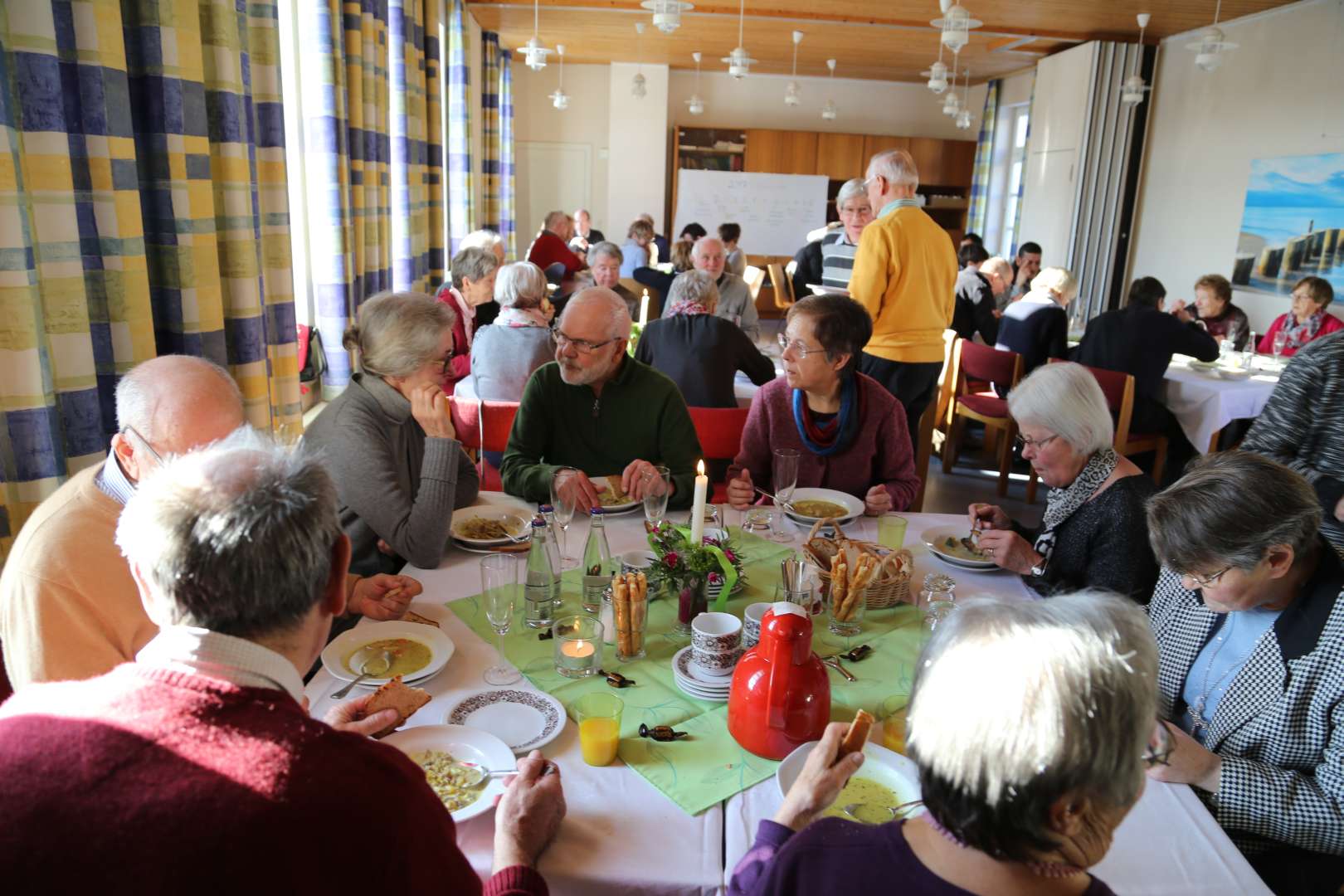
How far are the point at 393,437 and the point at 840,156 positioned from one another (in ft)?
36.8

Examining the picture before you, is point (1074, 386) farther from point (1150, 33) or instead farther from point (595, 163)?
point (595, 163)

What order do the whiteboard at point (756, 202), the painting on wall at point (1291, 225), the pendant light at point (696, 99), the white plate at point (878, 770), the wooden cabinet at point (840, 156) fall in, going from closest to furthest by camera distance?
the white plate at point (878, 770), the painting on wall at point (1291, 225), the pendant light at point (696, 99), the wooden cabinet at point (840, 156), the whiteboard at point (756, 202)

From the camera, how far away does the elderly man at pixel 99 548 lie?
1.44m

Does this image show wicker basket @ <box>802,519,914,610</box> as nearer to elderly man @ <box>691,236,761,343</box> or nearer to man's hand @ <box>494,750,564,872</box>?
man's hand @ <box>494,750,564,872</box>

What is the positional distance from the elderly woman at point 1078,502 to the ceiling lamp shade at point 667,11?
13.1ft

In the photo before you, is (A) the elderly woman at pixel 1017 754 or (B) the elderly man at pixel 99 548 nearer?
(A) the elderly woman at pixel 1017 754

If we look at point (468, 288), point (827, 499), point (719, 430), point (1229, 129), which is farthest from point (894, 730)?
point (1229, 129)

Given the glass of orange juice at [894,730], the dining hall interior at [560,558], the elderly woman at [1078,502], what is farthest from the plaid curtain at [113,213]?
the elderly woman at [1078,502]

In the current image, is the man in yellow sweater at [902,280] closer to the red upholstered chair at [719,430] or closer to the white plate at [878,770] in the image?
the red upholstered chair at [719,430]

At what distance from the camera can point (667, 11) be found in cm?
529

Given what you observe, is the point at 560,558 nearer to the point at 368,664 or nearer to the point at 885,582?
the point at 368,664

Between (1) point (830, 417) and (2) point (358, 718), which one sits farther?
(1) point (830, 417)

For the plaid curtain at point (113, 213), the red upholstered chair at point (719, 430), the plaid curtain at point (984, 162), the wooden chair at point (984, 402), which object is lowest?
the wooden chair at point (984, 402)

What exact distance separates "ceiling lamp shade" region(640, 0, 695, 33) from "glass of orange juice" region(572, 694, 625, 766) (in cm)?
489
